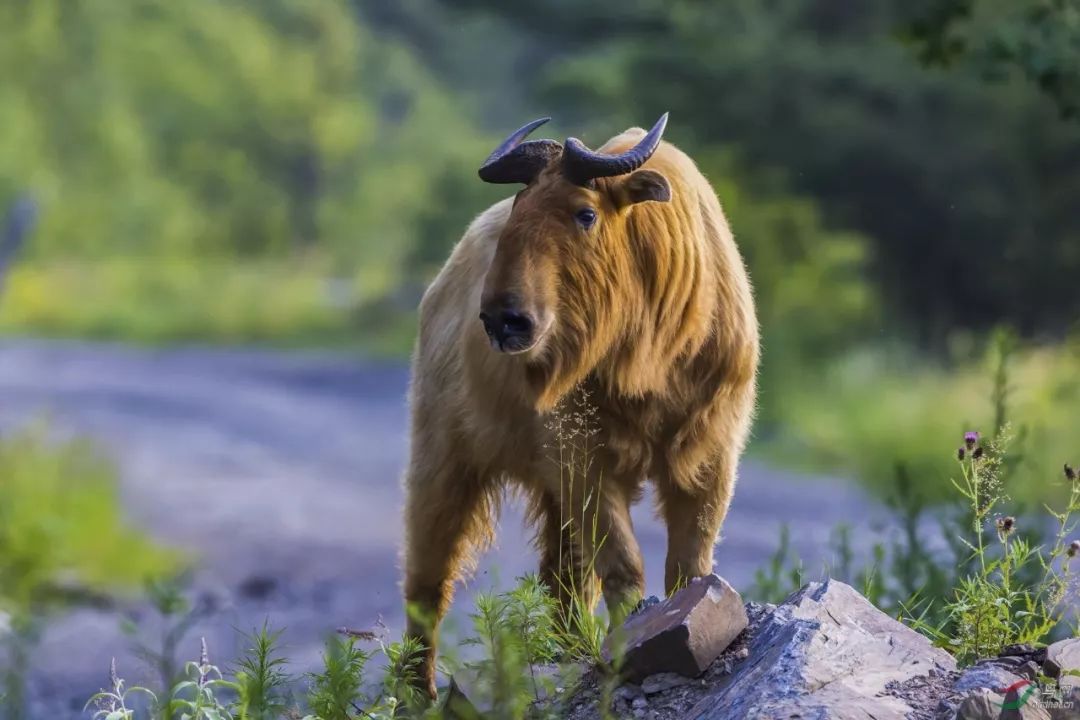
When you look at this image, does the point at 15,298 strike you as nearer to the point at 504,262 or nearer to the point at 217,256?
the point at 217,256

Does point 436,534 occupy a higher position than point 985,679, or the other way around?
point 436,534

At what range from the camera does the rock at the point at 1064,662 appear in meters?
3.99

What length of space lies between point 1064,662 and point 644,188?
1901 mm

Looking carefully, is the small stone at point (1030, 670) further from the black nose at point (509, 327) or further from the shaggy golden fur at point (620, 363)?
the black nose at point (509, 327)

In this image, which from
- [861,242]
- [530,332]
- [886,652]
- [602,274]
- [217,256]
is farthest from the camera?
[217,256]

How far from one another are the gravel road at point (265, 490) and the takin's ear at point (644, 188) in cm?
215

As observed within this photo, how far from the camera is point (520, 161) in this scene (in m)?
4.93

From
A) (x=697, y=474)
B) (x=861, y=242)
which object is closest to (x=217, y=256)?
(x=861, y=242)

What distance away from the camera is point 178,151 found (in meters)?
35.2

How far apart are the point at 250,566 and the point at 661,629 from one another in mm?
10969

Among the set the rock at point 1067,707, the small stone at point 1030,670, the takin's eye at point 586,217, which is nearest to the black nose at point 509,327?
the takin's eye at point 586,217

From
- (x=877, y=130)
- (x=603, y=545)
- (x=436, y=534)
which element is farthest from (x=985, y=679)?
(x=877, y=130)

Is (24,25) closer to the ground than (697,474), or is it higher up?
higher up

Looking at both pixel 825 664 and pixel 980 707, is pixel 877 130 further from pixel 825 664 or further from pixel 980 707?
pixel 980 707
